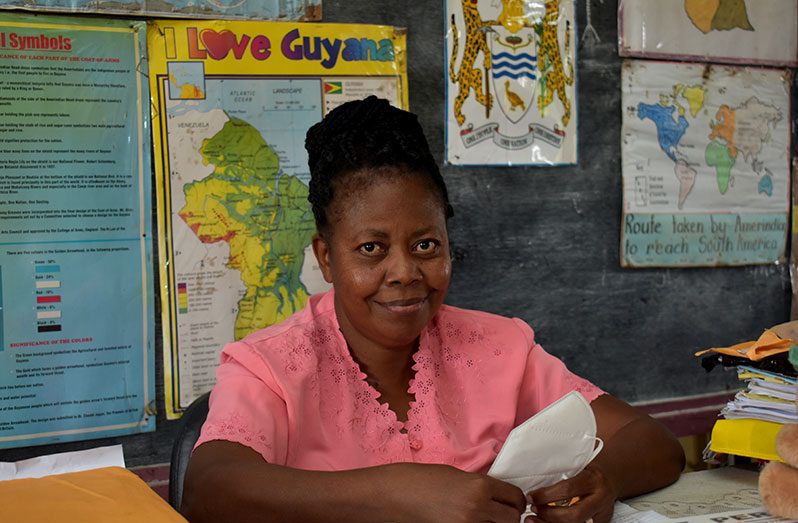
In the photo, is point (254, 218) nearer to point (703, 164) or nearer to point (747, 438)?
point (747, 438)

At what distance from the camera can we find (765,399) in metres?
1.44

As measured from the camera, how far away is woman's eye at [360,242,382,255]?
4.76 feet

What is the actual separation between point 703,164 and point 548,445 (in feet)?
6.47

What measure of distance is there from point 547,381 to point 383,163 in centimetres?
56

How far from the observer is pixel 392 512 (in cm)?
113

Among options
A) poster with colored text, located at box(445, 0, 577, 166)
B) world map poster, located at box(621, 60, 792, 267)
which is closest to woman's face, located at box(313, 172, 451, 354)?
poster with colored text, located at box(445, 0, 577, 166)

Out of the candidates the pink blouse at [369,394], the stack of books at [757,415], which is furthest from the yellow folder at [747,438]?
the pink blouse at [369,394]

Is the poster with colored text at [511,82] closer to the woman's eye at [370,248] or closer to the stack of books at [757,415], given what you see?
the woman's eye at [370,248]

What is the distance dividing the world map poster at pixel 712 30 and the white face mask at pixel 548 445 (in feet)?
5.92

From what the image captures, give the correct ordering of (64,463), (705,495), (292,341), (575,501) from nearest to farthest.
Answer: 1. (575,501)
2. (705,495)
3. (292,341)
4. (64,463)

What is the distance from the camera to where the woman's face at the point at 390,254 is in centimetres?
144

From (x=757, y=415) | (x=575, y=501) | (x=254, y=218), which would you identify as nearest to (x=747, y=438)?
(x=757, y=415)

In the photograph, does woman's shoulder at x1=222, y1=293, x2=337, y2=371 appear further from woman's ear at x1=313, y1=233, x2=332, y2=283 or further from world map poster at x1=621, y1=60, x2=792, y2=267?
world map poster at x1=621, y1=60, x2=792, y2=267

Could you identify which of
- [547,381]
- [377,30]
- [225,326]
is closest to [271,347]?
[547,381]
